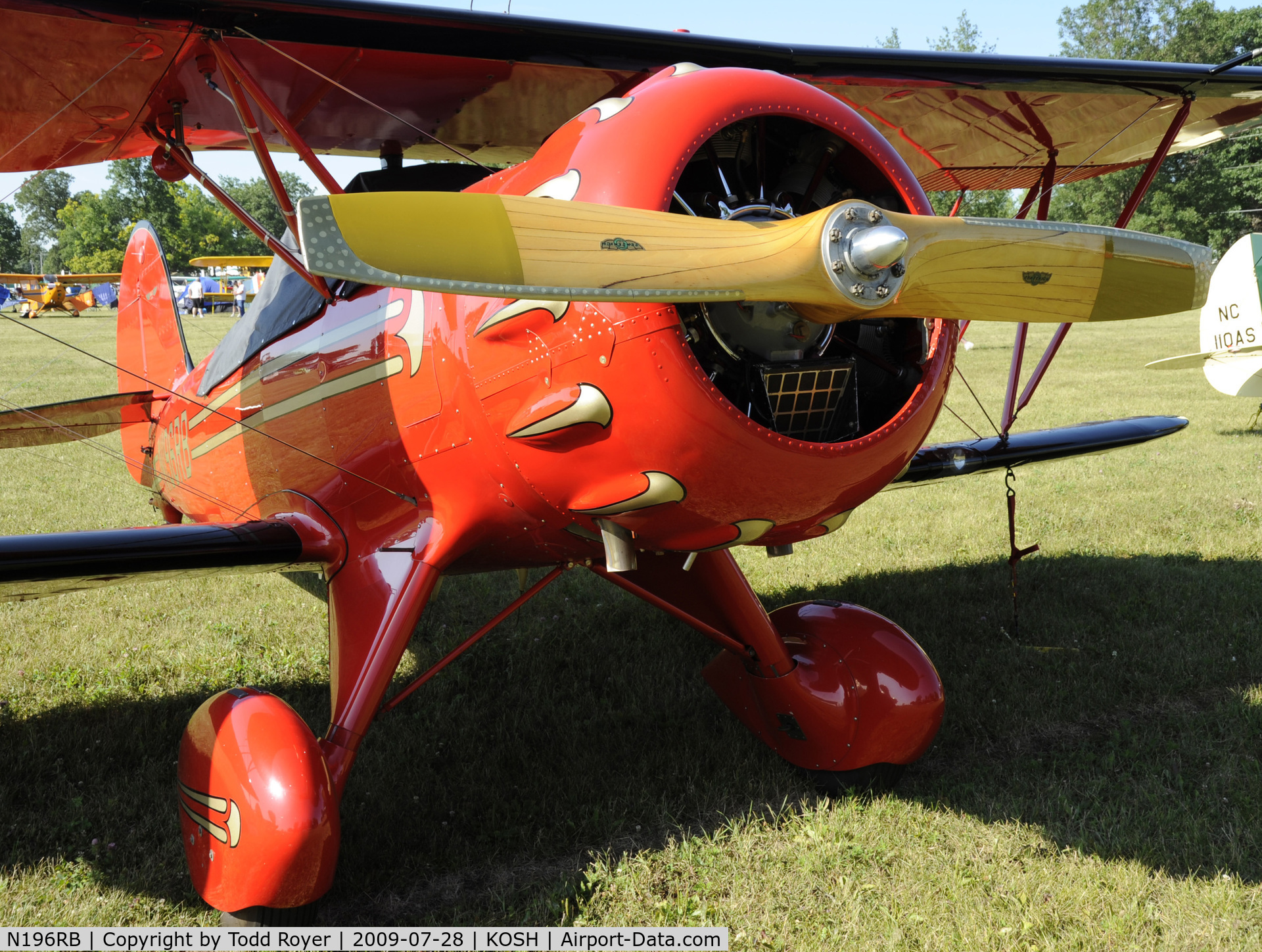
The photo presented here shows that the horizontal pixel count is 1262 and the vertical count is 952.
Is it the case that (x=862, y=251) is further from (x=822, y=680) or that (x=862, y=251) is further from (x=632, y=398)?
(x=822, y=680)

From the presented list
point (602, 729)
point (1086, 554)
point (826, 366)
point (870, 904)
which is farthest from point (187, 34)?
point (1086, 554)

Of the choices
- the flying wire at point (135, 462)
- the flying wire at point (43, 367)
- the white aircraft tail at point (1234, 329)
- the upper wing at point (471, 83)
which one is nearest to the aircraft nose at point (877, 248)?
the upper wing at point (471, 83)

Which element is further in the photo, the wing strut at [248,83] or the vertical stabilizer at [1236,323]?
the vertical stabilizer at [1236,323]

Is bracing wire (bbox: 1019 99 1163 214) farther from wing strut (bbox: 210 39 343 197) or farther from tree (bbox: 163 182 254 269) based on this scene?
tree (bbox: 163 182 254 269)

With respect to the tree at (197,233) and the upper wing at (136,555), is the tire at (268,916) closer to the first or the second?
the upper wing at (136,555)

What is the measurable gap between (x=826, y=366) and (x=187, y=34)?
222 centimetres

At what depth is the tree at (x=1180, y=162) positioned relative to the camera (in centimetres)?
5388

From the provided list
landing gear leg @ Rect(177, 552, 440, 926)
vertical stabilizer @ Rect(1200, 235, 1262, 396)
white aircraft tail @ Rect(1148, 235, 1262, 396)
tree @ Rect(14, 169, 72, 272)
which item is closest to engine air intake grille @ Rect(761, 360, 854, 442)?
landing gear leg @ Rect(177, 552, 440, 926)

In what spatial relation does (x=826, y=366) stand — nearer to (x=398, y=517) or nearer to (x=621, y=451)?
(x=621, y=451)

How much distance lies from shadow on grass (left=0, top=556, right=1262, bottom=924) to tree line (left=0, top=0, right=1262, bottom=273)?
50.7 metres

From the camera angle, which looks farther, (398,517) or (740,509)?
(398,517)

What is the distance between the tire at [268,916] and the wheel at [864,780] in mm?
2117

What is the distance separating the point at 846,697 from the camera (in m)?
3.93

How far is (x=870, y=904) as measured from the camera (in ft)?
10.1
